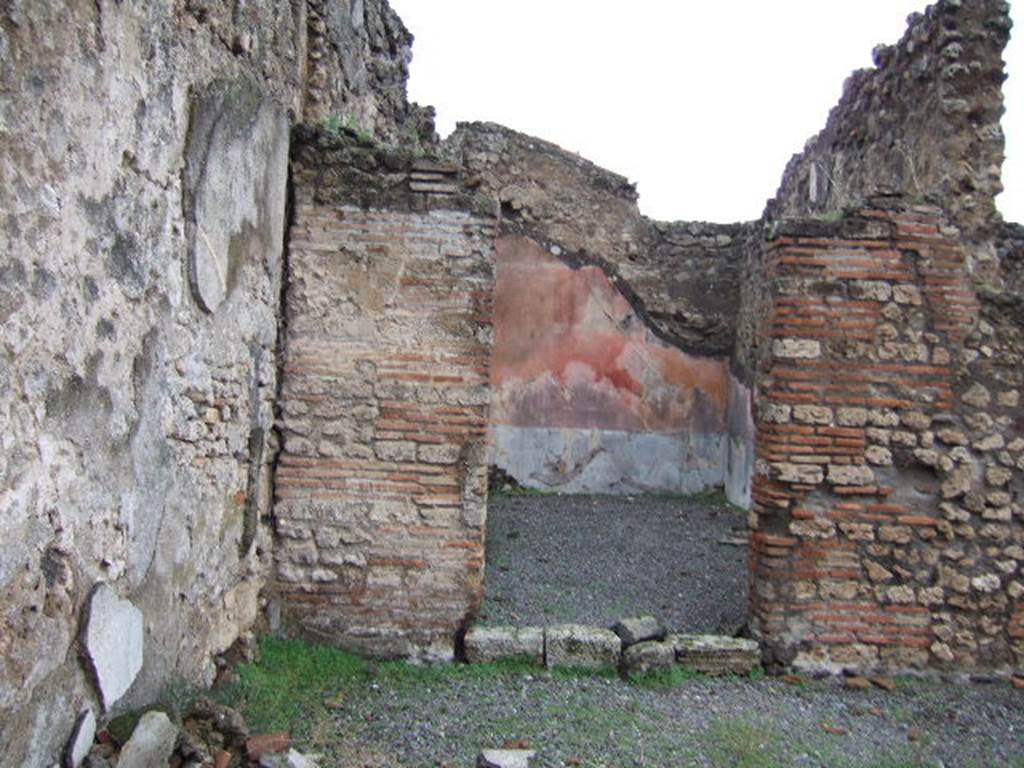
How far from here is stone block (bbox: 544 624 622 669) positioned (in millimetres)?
4586

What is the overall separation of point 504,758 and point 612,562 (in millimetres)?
3294

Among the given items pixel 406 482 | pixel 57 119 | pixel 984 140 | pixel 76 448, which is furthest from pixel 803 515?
pixel 57 119

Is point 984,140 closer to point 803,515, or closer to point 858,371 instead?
point 858,371

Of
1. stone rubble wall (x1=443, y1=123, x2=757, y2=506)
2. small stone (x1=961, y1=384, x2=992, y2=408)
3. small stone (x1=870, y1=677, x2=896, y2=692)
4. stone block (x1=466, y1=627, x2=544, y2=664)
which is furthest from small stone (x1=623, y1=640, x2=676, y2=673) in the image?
stone rubble wall (x1=443, y1=123, x2=757, y2=506)

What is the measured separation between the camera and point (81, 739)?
264 centimetres

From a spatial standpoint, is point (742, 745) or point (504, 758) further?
point (742, 745)

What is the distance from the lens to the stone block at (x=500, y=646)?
457 centimetres

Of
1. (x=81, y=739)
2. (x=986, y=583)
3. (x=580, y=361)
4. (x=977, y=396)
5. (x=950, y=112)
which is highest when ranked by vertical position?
(x=950, y=112)

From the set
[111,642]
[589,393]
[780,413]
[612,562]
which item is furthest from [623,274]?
[111,642]

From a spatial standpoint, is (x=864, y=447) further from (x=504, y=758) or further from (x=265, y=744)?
(x=265, y=744)

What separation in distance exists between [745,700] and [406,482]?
1946 millimetres

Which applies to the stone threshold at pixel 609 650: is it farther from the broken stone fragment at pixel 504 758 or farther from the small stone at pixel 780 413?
the small stone at pixel 780 413

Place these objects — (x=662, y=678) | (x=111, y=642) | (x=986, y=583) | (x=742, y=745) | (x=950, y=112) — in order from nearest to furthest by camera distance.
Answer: (x=111, y=642) < (x=742, y=745) < (x=662, y=678) < (x=986, y=583) < (x=950, y=112)

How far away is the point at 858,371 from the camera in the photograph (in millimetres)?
4715
